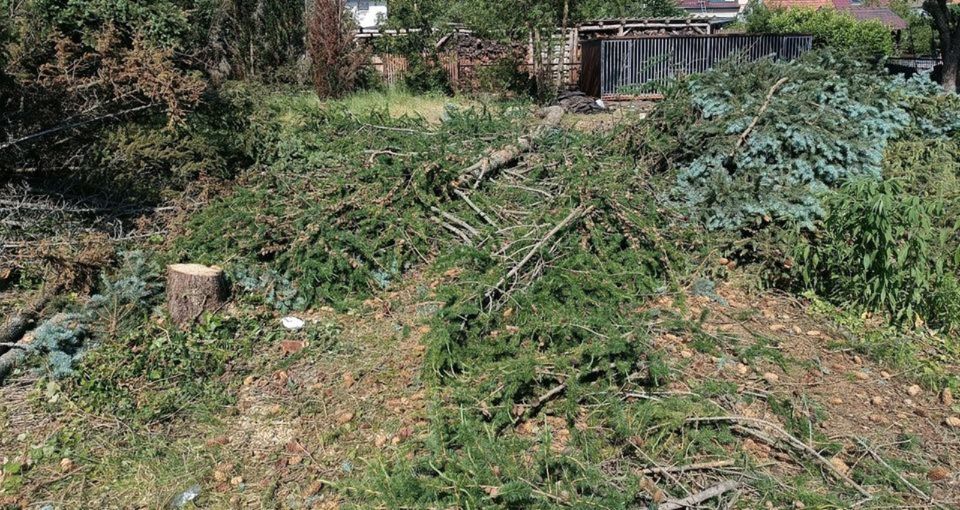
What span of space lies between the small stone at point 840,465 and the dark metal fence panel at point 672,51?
38.4 ft

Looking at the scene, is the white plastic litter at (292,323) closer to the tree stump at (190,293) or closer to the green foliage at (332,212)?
the green foliage at (332,212)

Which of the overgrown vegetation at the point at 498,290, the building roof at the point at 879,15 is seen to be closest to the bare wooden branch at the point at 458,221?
the overgrown vegetation at the point at 498,290

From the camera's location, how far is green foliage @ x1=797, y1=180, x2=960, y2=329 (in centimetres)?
453

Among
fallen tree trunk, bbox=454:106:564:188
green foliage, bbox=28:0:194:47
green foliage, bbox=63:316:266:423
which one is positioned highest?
green foliage, bbox=28:0:194:47

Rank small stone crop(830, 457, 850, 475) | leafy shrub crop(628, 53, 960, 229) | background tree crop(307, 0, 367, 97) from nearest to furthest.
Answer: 1. small stone crop(830, 457, 850, 475)
2. leafy shrub crop(628, 53, 960, 229)
3. background tree crop(307, 0, 367, 97)

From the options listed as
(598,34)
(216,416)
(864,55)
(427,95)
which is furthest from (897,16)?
(216,416)

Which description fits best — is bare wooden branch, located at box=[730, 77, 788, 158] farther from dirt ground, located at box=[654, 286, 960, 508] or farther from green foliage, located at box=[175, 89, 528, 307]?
green foliage, located at box=[175, 89, 528, 307]

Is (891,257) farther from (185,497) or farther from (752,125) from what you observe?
(185,497)

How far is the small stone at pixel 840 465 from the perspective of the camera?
10.7ft

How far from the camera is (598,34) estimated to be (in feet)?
56.5

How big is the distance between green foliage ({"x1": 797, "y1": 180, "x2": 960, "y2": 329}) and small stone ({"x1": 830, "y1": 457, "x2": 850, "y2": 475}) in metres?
1.73

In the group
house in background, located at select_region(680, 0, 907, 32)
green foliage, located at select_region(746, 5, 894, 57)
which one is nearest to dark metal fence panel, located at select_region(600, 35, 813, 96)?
green foliage, located at select_region(746, 5, 894, 57)

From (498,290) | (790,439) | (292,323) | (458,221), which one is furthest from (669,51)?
(790,439)

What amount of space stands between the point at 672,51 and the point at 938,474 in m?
12.2
